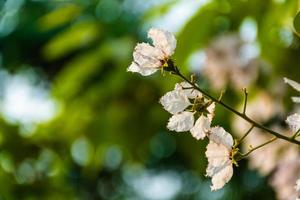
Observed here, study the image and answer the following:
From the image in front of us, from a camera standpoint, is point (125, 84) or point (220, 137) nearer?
point (220, 137)

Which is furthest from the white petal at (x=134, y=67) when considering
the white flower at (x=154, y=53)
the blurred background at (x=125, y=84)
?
the blurred background at (x=125, y=84)

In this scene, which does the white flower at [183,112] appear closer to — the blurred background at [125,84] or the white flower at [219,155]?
the white flower at [219,155]

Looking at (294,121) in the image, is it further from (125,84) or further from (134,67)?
(125,84)

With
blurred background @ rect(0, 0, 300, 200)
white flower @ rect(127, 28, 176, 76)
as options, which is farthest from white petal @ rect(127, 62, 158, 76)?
blurred background @ rect(0, 0, 300, 200)

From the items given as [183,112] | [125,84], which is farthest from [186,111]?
[125,84]

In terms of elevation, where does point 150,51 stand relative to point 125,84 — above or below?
above

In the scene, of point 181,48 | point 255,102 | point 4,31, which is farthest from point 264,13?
point 4,31

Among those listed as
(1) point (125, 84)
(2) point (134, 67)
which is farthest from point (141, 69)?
(1) point (125, 84)
